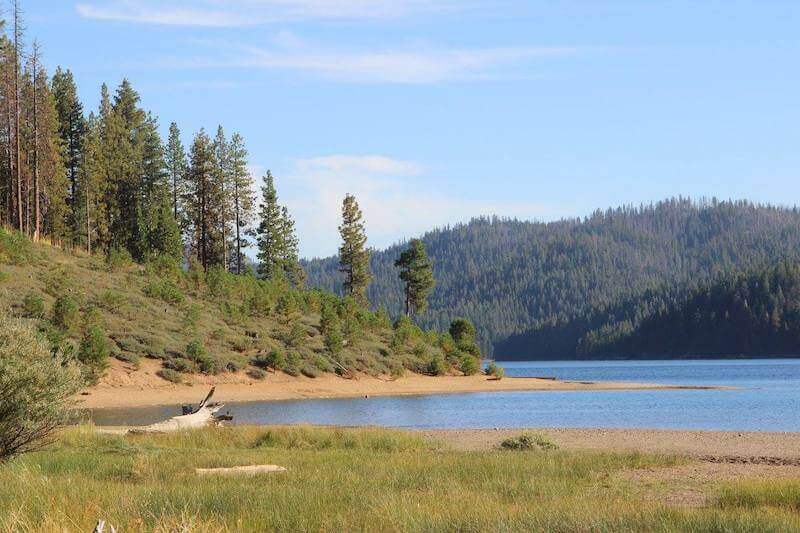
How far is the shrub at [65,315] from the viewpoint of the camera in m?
51.5

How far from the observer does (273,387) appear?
58.3 m

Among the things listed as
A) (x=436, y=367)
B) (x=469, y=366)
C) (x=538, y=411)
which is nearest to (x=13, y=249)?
(x=436, y=367)

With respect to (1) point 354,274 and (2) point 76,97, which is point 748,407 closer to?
(1) point 354,274

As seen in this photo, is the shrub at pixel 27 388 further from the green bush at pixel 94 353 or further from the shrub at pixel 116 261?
the shrub at pixel 116 261

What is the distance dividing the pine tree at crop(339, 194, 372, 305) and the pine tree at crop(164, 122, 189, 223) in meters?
16.4

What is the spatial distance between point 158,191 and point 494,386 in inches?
1567

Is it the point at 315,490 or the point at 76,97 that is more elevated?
the point at 76,97

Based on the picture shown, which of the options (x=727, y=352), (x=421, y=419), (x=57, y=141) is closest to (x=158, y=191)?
(x=57, y=141)

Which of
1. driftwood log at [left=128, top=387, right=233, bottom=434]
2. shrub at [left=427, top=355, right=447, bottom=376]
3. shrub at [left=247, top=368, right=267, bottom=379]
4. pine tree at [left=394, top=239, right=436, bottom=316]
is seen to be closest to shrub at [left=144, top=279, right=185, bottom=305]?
shrub at [left=247, top=368, right=267, bottom=379]

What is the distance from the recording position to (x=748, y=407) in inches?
1948

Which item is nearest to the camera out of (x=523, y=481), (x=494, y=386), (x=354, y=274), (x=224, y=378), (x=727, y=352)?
(x=523, y=481)

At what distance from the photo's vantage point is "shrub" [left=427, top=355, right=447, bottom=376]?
248 feet

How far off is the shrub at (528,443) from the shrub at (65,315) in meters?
31.4

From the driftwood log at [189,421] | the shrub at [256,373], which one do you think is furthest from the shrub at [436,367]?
the driftwood log at [189,421]
